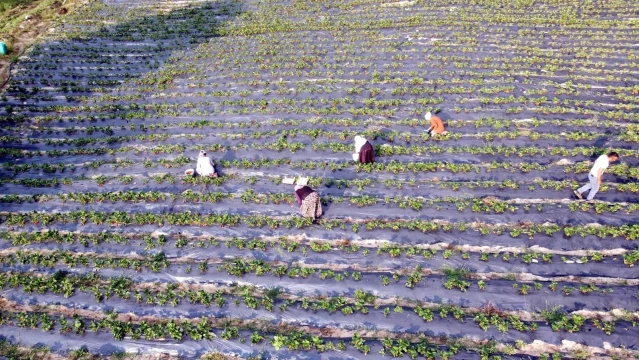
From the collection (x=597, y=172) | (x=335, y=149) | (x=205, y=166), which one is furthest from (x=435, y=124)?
(x=205, y=166)

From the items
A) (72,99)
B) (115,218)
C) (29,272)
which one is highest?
(72,99)

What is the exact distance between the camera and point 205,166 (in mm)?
12570

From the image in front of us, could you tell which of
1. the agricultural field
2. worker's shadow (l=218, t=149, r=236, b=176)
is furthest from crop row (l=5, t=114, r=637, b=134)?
worker's shadow (l=218, t=149, r=236, b=176)

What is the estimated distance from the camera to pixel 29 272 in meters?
10.4

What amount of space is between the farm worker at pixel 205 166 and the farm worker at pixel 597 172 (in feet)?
33.7

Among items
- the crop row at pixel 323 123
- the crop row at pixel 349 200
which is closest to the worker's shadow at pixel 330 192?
the crop row at pixel 349 200

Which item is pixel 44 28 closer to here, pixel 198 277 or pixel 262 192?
pixel 262 192

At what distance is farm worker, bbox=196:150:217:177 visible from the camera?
1247 centimetres

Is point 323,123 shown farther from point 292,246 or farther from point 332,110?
point 292,246

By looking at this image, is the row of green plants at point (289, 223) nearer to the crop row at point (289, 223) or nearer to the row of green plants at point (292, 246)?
the crop row at point (289, 223)

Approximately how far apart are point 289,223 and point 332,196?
5.00 ft

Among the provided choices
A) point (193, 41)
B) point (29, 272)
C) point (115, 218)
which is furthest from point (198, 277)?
point (193, 41)

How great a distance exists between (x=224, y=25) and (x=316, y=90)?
30.0 ft

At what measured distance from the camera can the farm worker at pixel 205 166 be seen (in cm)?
1247
